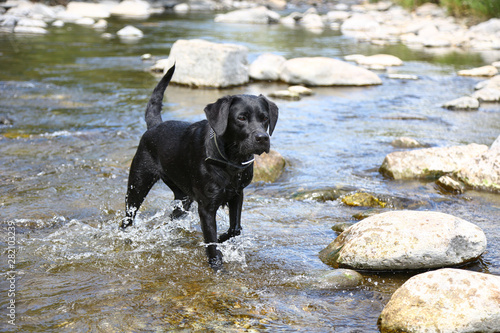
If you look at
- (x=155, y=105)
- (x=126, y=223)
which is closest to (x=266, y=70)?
(x=155, y=105)

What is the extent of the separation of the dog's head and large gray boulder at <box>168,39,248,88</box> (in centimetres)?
877

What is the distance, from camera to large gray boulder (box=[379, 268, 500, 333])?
345 cm

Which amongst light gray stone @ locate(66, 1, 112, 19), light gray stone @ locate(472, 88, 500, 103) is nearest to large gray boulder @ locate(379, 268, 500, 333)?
light gray stone @ locate(472, 88, 500, 103)

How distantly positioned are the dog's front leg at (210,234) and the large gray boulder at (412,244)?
3.47 ft

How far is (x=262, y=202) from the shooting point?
6.45 metres

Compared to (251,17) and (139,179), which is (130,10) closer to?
(251,17)

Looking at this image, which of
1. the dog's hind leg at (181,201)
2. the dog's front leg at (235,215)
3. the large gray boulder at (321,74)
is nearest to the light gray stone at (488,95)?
the large gray boulder at (321,74)

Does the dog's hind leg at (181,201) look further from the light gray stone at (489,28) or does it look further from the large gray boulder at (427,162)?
the light gray stone at (489,28)

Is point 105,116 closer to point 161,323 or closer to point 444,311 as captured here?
point 161,323

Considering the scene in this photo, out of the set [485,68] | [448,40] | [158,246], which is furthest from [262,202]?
[448,40]

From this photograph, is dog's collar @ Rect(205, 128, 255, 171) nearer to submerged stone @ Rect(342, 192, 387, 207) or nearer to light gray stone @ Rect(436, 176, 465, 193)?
submerged stone @ Rect(342, 192, 387, 207)

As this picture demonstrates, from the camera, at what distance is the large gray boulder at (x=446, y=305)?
11.3 ft

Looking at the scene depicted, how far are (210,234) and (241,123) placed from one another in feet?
3.36

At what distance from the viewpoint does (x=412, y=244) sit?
4.43 m
